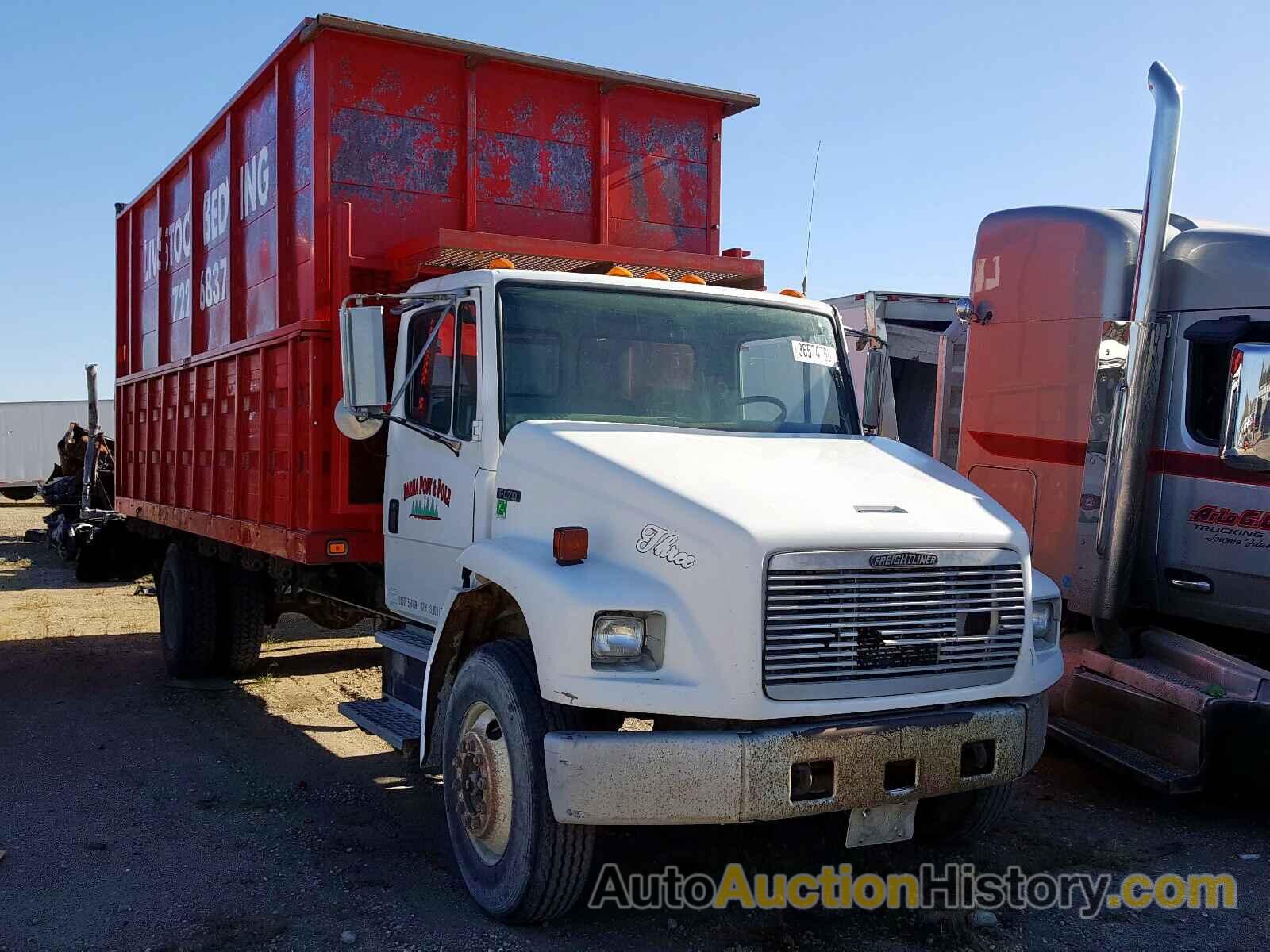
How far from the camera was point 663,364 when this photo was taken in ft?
16.6

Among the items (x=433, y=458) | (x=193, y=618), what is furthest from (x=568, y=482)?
(x=193, y=618)

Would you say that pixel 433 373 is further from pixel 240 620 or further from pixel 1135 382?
pixel 240 620

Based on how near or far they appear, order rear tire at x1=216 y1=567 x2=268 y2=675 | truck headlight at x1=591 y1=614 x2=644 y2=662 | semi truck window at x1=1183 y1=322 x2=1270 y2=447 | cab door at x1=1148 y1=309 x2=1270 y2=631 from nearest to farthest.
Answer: truck headlight at x1=591 y1=614 x2=644 y2=662
cab door at x1=1148 y1=309 x2=1270 y2=631
semi truck window at x1=1183 y1=322 x2=1270 y2=447
rear tire at x1=216 y1=567 x2=268 y2=675

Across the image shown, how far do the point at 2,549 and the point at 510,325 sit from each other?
17.8m

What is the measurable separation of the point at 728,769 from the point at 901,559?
35.4 inches

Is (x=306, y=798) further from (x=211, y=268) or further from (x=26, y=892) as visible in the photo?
(x=211, y=268)

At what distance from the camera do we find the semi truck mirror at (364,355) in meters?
4.93

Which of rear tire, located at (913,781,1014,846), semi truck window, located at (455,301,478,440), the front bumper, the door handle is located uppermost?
semi truck window, located at (455,301,478,440)

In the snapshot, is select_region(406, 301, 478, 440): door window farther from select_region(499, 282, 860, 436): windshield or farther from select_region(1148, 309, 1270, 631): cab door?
select_region(1148, 309, 1270, 631): cab door

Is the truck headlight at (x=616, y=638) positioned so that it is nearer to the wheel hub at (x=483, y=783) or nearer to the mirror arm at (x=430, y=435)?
the wheel hub at (x=483, y=783)

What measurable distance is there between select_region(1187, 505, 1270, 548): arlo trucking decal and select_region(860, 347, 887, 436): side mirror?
1.71 meters

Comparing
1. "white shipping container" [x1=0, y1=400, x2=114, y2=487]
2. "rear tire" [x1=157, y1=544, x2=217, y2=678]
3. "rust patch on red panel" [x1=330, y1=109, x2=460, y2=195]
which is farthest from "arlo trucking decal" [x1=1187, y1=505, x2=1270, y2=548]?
"white shipping container" [x1=0, y1=400, x2=114, y2=487]

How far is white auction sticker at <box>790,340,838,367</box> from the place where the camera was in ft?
17.7

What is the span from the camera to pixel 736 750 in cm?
373
